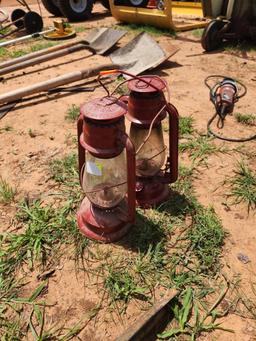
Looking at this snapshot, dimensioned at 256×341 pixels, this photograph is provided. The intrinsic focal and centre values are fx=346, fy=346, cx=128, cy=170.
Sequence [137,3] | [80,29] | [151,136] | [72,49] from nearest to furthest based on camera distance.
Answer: [151,136] → [72,49] → [80,29] → [137,3]

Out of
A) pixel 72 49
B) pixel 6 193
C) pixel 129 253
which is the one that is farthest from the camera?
pixel 72 49

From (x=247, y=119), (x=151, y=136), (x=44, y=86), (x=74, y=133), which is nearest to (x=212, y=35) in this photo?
(x=247, y=119)

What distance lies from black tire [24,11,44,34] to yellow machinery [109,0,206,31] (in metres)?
1.61

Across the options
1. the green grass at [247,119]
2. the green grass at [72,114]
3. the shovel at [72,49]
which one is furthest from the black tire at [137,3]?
the green grass at [247,119]

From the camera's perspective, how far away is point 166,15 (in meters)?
6.57

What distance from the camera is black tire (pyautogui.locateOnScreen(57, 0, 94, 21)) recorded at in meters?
8.00

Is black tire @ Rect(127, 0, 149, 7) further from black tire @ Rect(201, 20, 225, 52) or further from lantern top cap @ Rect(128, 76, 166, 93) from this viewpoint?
lantern top cap @ Rect(128, 76, 166, 93)

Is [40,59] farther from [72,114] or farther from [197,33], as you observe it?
[197,33]

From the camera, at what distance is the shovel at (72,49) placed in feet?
16.6

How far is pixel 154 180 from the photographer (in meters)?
2.57

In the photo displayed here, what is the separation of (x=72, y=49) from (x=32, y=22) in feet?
7.09

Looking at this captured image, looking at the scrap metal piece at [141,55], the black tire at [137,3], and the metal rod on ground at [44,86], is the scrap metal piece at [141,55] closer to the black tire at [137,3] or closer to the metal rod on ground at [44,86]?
the metal rod on ground at [44,86]

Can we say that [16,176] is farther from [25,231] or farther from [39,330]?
[39,330]

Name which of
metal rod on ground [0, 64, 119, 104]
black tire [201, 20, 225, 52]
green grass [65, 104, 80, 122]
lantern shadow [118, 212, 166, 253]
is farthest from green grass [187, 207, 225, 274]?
black tire [201, 20, 225, 52]
